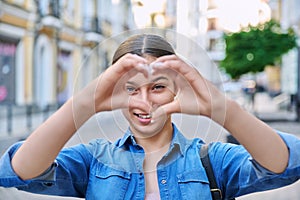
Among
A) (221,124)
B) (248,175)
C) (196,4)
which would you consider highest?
(196,4)

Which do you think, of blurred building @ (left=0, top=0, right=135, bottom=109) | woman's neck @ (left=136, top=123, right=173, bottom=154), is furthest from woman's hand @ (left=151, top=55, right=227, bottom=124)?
blurred building @ (left=0, top=0, right=135, bottom=109)

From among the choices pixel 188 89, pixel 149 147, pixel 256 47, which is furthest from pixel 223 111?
pixel 256 47

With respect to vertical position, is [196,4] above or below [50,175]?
above

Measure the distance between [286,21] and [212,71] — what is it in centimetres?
1655

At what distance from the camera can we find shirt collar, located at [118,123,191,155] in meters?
0.86

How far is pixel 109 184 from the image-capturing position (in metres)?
0.93

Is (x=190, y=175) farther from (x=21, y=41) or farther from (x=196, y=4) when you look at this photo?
(x=21, y=41)

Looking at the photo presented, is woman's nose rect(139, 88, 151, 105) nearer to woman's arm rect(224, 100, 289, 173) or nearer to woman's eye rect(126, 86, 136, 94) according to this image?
woman's eye rect(126, 86, 136, 94)

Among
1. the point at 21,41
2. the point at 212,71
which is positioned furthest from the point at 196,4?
the point at 21,41

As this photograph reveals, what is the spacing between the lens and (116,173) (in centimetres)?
92

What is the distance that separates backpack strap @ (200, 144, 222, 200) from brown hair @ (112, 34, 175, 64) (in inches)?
9.4

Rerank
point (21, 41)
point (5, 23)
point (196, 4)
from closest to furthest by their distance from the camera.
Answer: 1. point (196, 4)
2. point (5, 23)
3. point (21, 41)

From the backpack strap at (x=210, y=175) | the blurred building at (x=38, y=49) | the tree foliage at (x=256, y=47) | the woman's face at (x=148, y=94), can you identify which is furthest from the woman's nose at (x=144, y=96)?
the tree foliage at (x=256, y=47)

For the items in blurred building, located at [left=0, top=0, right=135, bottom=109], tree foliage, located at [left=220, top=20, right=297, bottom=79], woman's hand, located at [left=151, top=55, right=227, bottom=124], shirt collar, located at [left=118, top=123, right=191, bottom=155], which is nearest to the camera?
woman's hand, located at [left=151, top=55, right=227, bottom=124]
